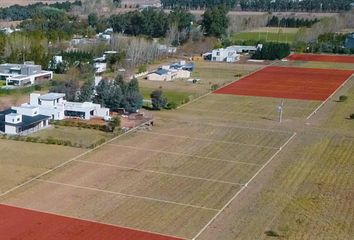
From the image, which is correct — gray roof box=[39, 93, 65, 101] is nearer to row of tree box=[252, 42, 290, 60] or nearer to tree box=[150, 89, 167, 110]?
tree box=[150, 89, 167, 110]

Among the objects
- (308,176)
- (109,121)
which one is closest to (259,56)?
(109,121)

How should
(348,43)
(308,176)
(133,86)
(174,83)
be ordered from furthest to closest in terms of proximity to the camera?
1. (348,43)
2. (174,83)
3. (133,86)
4. (308,176)

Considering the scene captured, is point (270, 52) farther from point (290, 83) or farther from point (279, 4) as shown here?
point (279, 4)

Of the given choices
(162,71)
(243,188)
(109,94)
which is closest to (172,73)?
(162,71)

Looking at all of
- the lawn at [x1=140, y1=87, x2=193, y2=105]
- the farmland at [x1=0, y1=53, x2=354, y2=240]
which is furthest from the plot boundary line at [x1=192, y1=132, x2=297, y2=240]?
the lawn at [x1=140, y1=87, x2=193, y2=105]

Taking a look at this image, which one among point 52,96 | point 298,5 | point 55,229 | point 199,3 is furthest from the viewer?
point 199,3

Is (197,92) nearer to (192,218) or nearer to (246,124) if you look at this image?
(246,124)

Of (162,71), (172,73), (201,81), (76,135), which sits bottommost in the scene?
(76,135)
